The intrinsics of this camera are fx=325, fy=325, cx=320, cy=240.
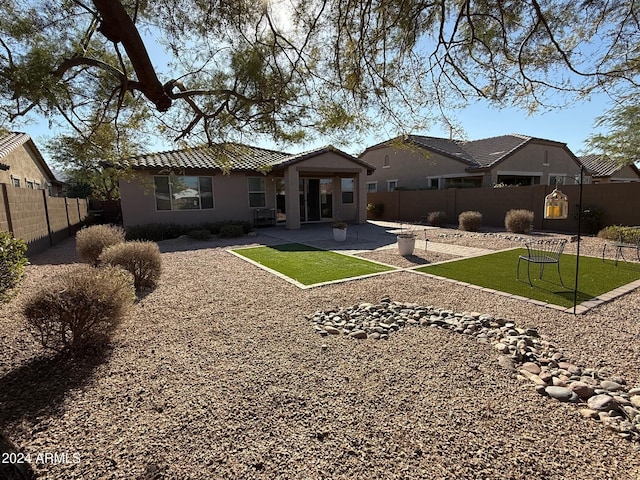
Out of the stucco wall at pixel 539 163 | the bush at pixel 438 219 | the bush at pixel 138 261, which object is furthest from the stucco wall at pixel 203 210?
the stucco wall at pixel 539 163

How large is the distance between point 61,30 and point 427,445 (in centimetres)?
662

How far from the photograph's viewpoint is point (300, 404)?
2824mm

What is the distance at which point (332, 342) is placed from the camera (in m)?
4.06

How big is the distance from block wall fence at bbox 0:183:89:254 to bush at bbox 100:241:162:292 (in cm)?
445

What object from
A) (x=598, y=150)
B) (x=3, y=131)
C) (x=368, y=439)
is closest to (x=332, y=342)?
(x=368, y=439)

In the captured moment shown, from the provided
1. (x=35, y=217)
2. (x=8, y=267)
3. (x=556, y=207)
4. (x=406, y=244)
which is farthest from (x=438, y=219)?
(x=35, y=217)

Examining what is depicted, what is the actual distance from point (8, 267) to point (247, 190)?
12269 mm

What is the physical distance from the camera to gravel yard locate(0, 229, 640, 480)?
220 cm

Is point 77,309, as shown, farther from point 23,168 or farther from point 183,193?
point 23,168

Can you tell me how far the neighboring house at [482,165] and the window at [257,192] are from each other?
23.9 feet

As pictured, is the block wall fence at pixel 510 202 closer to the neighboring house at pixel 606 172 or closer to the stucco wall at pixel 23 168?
the neighboring house at pixel 606 172

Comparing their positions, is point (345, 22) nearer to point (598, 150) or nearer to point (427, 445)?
point (427, 445)

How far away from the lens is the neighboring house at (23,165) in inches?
587

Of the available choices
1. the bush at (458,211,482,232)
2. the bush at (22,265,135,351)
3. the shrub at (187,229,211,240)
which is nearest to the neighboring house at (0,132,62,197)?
the shrub at (187,229,211,240)
